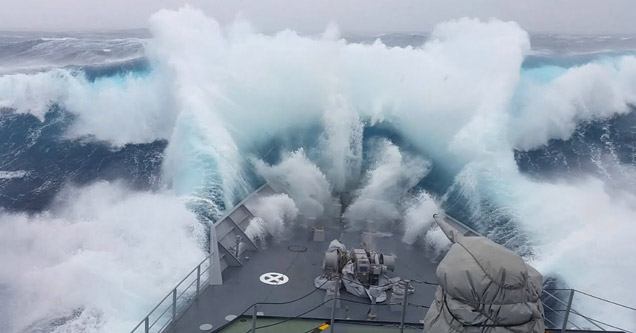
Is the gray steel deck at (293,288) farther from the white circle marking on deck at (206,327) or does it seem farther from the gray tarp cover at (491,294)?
the gray tarp cover at (491,294)

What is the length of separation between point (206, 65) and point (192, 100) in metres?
4.01

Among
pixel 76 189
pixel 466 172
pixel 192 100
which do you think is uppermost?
pixel 192 100

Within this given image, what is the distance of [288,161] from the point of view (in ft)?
50.6

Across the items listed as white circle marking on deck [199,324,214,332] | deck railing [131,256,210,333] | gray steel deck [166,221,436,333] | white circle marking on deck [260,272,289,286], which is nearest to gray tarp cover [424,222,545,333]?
gray steel deck [166,221,436,333]

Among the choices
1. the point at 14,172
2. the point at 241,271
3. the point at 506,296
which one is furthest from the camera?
the point at 14,172

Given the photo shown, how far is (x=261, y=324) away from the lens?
7055 millimetres

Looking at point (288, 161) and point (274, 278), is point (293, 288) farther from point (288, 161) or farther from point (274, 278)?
point (288, 161)

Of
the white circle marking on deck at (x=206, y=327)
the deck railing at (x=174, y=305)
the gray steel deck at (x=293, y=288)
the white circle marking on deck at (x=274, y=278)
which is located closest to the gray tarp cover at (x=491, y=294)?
the gray steel deck at (x=293, y=288)

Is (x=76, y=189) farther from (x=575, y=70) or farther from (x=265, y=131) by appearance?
(x=575, y=70)

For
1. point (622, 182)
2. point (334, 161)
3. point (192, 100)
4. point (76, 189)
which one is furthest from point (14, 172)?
point (622, 182)

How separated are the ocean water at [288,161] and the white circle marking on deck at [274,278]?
231cm

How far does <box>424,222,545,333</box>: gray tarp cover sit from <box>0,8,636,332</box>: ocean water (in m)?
7.94

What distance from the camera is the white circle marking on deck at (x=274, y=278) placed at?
9188 millimetres

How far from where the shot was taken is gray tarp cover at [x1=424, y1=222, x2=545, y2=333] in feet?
11.5
